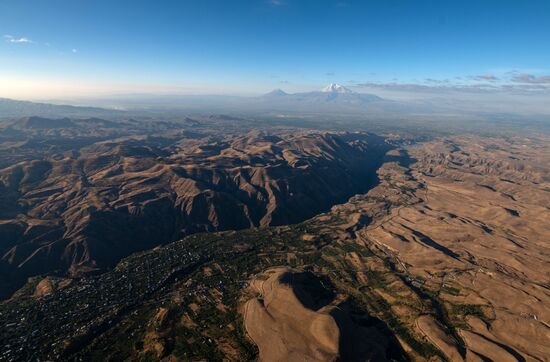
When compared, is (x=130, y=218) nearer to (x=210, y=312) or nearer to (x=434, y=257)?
(x=210, y=312)

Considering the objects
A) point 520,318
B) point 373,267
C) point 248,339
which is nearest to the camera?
point 248,339

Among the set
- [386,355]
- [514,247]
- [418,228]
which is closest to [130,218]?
[386,355]

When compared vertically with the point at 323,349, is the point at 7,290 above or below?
below

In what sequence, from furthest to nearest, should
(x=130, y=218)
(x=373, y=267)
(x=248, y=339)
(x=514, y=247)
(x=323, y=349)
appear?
(x=130, y=218) → (x=514, y=247) → (x=373, y=267) → (x=248, y=339) → (x=323, y=349)

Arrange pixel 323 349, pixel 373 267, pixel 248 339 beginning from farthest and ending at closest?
pixel 373 267, pixel 248 339, pixel 323 349

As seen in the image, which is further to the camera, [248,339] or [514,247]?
[514,247]

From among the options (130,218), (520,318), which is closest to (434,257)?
(520,318)

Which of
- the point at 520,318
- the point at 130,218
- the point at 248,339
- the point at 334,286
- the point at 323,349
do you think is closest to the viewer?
the point at 323,349

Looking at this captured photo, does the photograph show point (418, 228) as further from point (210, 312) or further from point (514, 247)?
point (210, 312)

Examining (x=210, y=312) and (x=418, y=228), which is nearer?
(x=210, y=312)
